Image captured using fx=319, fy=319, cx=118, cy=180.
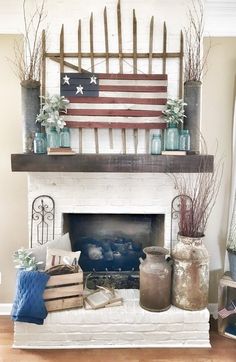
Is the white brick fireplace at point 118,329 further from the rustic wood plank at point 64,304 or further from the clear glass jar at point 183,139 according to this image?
the clear glass jar at point 183,139

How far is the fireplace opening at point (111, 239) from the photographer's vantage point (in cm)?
278

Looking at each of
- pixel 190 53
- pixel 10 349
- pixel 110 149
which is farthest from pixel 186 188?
pixel 10 349

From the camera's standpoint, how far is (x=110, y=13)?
2.47 meters

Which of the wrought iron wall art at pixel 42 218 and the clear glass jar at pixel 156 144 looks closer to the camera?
the clear glass jar at pixel 156 144

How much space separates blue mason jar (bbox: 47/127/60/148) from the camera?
93.4 inches

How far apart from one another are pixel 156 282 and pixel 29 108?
1.59 metres

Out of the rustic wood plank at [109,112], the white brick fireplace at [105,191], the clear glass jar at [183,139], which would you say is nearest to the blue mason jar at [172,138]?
the clear glass jar at [183,139]

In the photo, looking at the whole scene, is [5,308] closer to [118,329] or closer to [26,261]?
[26,261]

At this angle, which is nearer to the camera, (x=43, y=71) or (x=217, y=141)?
(x=43, y=71)

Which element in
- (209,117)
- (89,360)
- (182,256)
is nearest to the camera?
(89,360)

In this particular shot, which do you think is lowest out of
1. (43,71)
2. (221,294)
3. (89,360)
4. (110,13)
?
(89,360)

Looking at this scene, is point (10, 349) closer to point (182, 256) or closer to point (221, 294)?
point (182, 256)

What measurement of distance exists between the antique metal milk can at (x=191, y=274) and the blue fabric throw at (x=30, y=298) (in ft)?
3.12

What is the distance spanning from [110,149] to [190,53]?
96cm
